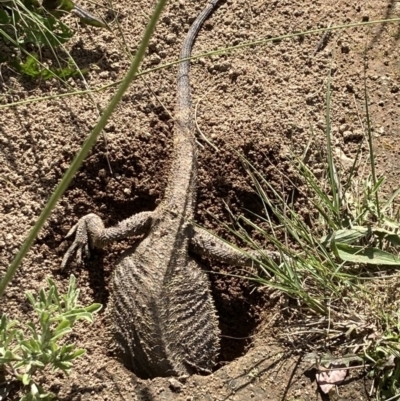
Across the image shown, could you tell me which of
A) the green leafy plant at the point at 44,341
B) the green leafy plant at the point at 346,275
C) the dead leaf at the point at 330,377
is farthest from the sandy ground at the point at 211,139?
the green leafy plant at the point at 44,341

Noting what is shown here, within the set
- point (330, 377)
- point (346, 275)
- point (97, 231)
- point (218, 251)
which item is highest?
point (346, 275)

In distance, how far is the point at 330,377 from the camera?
318 centimetres

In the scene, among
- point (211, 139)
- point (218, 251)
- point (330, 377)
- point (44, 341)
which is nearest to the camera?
point (44, 341)

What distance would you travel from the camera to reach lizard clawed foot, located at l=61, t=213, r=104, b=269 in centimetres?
359

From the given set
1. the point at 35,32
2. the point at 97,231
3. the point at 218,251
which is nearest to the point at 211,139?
the point at 218,251

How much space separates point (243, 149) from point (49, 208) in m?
2.70

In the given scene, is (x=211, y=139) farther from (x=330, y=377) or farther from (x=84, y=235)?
(x=330, y=377)

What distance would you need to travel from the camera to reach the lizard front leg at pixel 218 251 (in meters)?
3.55

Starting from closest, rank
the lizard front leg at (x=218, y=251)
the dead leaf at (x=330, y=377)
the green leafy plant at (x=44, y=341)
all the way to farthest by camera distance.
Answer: the green leafy plant at (x=44, y=341)
the dead leaf at (x=330, y=377)
the lizard front leg at (x=218, y=251)

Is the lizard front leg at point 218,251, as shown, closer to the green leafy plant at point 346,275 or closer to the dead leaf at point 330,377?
the green leafy plant at point 346,275

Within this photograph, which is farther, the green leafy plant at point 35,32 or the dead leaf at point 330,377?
the green leafy plant at point 35,32

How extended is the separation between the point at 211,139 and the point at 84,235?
98 cm

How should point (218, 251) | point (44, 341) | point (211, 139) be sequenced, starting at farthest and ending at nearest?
point (211, 139), point (218, 251), point (44, 341)

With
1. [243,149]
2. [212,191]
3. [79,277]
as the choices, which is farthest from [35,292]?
[243,149]
